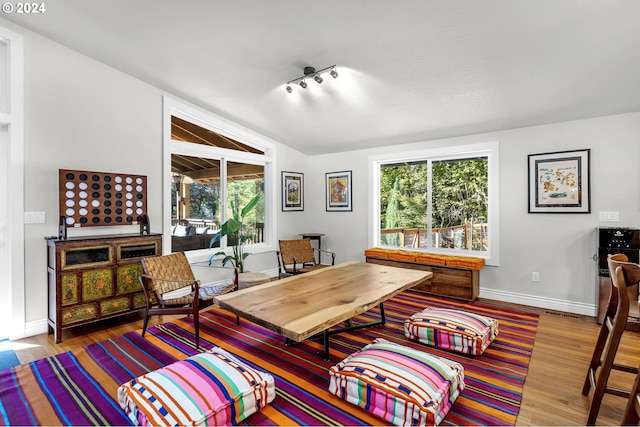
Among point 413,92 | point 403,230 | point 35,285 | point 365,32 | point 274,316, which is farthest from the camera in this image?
point 403,230

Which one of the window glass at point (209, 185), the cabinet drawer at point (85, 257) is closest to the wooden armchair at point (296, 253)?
the window glass at point (209, 185)

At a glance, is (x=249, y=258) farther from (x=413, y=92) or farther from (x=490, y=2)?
(x=490, y=2)

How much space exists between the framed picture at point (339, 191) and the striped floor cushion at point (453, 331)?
2.96m

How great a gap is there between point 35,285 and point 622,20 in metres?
5.59

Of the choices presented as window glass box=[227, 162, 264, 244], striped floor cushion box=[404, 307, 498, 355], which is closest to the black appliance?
striped floor cushion box=[404, 307, 498, 355]

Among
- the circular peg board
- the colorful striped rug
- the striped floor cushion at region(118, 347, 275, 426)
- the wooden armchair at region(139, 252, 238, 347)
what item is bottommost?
the colorful striped rug

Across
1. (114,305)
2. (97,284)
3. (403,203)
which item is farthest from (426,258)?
(97,284)

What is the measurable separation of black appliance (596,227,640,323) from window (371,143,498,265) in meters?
1.08

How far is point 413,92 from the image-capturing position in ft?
11.8

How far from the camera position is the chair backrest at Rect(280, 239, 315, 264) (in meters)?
5.00

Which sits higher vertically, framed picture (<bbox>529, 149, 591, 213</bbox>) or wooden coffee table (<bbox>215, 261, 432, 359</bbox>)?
framed picture (<bbox>529, 149, 591, 213</bbox>)

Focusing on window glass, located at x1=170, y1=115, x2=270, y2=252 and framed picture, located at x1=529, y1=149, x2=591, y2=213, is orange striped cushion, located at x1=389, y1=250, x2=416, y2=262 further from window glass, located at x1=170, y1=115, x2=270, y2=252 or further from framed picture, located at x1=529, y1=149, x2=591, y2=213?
window glass, located at x1=170, y1=115, x2=270, y2=252

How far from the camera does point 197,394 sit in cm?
184

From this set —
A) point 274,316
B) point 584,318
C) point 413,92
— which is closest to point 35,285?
point 274,316
